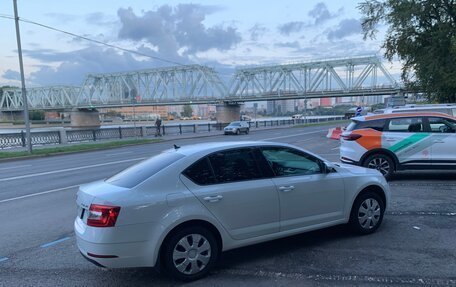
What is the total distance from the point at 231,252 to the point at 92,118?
367 feet

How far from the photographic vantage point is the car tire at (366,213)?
5348 millimetres

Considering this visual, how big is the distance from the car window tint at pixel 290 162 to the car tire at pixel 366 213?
845 mm

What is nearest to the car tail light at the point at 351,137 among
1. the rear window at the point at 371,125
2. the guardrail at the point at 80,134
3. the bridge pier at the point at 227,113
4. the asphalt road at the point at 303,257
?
the rear window at the point at 371,125

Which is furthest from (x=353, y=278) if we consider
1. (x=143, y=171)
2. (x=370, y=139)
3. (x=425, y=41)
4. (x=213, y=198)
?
(x=425, y=41)

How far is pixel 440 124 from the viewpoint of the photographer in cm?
899

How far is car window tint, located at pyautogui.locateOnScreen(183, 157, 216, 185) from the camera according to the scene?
427cm

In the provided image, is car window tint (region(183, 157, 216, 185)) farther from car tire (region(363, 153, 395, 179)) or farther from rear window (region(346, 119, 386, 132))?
rear window (region(346, 119, 386, 132))

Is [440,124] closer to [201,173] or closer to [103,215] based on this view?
[201,173]

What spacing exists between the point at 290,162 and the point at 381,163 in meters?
5.13

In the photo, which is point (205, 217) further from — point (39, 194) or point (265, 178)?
point (39, 194)

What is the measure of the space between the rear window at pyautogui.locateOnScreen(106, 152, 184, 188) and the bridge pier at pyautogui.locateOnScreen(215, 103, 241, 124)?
274 feet

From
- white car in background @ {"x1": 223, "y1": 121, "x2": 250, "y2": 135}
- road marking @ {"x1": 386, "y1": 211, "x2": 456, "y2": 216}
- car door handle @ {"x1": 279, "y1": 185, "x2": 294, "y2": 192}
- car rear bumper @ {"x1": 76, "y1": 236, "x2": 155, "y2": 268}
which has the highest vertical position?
car door handle @ {"x1": 279, "y1": 185, "x2": 294, "y2": 192}

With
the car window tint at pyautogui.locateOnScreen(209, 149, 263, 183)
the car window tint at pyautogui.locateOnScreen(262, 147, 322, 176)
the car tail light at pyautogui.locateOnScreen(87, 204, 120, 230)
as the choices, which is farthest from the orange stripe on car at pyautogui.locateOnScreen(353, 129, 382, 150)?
the car tail light at pyautogui.locateOnScreen(87, 204, 120, 230)

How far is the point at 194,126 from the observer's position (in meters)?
45.0
